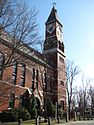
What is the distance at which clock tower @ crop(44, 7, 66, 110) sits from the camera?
47.5 m

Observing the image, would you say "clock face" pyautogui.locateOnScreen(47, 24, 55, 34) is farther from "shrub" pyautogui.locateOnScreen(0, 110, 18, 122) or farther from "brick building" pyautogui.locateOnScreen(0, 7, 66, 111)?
"shrub" pyautogui.locateOnScreen(0, 110, 18, 122)

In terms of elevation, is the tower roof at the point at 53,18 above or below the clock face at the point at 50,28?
above

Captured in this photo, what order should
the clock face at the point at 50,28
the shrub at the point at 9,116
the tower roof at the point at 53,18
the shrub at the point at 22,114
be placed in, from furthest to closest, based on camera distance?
the tower roof at the point at 53,18 → the clock face at the point at 50,28 → the shrub at the point at 22,114 → the shrub at the point at 9,116

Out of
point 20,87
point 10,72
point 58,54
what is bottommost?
point 20,87

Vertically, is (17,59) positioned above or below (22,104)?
above

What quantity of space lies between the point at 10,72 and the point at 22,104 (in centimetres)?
600

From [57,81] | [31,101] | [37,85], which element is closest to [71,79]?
[57,81]

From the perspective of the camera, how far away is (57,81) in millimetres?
47438

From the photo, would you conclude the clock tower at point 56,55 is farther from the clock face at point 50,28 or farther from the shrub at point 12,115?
the shrub at point 12,115

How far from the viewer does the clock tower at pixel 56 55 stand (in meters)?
47.5

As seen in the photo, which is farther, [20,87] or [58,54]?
[58,54]

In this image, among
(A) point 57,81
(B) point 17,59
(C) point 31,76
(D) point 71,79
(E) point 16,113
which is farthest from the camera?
(A) point 57,81

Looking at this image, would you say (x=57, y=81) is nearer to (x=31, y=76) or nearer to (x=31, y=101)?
(x=31, y=76)

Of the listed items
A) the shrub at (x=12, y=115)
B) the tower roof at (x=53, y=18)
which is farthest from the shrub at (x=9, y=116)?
the tower roof at (x=53, y=18)
